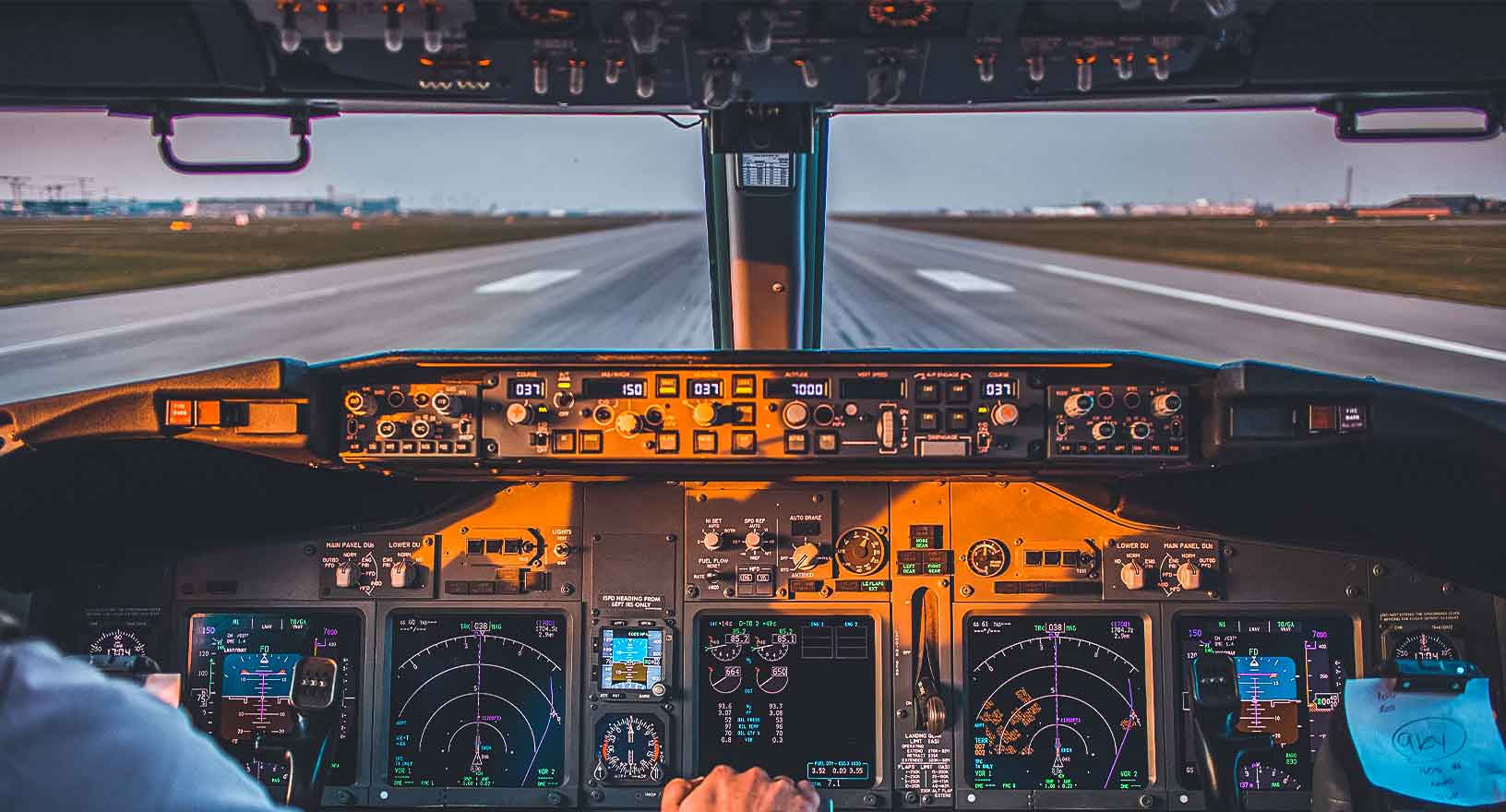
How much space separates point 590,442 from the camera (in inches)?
108

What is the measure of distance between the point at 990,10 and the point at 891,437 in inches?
41.8

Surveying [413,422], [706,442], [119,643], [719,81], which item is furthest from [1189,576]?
[119,643]

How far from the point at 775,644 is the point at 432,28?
1857 millimetres

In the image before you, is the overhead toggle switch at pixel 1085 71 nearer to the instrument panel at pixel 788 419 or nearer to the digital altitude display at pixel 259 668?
the instrument panel at pixel 788 419

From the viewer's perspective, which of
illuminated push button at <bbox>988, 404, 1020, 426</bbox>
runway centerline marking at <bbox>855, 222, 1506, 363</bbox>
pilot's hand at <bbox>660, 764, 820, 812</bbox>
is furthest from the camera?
runway centerline marking at <bbox>855, 222, 1506, 363</bbox>

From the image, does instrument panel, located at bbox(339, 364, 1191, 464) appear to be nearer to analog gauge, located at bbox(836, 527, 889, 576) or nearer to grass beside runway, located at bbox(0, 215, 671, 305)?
analog gauge, located at bbox(836, 527, 889, 576)

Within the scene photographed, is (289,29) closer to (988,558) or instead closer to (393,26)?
(393,26)

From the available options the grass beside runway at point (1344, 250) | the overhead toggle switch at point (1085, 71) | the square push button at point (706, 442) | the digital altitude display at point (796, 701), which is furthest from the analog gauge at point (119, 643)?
the grass beside runway at point (1344, 250)

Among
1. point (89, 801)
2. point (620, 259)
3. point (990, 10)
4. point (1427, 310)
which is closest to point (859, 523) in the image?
point (990, 10)

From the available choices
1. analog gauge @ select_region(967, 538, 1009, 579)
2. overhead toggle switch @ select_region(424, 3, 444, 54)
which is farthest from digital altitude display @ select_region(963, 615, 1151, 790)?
overhead toggle switch @ select_region(424, 3, 444, 54)

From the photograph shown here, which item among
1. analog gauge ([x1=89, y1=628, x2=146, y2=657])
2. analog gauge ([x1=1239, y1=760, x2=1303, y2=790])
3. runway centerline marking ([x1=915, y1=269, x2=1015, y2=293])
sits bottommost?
analog gauge ([x1=1239, y1=760, x2=1303, y2=790])

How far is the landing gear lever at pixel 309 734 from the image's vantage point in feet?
9.42

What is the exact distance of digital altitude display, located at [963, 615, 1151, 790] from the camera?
3.09m

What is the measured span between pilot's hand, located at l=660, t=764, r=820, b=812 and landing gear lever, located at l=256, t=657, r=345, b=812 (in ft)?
4.20
